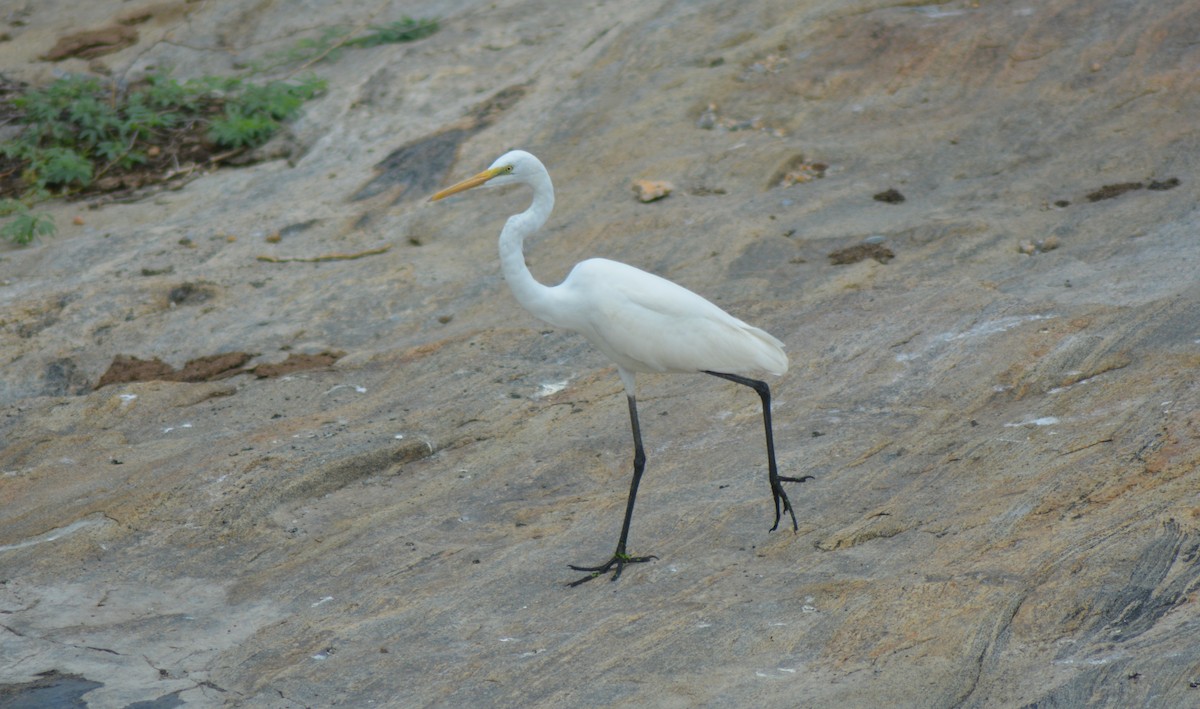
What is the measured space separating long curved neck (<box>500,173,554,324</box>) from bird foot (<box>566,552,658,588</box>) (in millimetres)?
1029

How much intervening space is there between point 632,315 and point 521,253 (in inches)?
20.4

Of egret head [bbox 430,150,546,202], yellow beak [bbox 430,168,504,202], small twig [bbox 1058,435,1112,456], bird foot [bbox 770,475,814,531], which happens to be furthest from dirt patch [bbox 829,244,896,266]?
yellow beak [bbox 430,168,504,202]

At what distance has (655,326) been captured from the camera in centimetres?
489

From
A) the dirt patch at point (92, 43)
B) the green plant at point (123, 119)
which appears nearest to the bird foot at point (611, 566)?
the green plant at point (123, 119)

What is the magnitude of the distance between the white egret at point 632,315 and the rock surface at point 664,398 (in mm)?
545

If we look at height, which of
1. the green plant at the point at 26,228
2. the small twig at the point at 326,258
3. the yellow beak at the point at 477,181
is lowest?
the small twig at the point at 326,258

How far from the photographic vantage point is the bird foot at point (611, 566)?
4637 millimetres

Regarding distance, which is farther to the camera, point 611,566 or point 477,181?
point 477,181

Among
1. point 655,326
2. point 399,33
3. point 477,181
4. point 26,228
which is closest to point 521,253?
point 477,181

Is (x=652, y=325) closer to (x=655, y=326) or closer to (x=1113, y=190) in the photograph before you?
(x=655, y=326)

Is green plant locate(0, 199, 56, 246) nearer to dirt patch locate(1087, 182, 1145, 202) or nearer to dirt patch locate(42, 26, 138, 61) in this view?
dirt patch locate(42, 26, 138, 61)

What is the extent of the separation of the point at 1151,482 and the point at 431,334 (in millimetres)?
4088

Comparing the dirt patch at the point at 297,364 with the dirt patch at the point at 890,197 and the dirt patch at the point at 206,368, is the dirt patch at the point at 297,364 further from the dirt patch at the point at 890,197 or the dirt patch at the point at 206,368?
the dirt patch at the point at 890,197

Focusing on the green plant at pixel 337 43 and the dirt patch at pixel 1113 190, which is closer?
the dirt patch at pixel 1113 190
